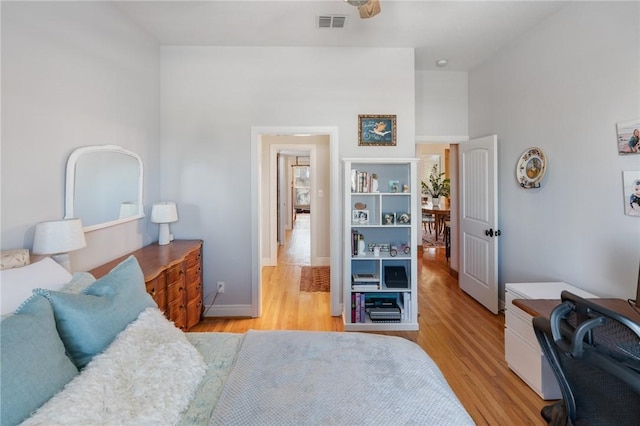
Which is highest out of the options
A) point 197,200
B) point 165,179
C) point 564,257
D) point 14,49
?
point 14,49

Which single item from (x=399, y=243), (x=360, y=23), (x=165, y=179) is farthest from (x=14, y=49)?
(x=399, y=243)

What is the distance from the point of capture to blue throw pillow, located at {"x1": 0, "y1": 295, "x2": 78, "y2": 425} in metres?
0.75

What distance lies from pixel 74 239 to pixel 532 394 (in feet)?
10.0

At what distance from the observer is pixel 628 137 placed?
201 cm

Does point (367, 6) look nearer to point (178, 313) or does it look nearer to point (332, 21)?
point (332, 21)

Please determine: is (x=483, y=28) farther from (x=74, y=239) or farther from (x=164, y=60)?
(x=74, y=239)

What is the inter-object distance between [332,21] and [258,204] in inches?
75.4

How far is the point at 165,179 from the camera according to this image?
3.22 meters

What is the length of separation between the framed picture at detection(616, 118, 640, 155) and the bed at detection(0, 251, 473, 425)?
2052mm

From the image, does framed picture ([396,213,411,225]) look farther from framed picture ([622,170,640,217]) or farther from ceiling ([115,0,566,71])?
ceiling ([115,0,566,71])

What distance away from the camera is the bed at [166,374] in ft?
2.69

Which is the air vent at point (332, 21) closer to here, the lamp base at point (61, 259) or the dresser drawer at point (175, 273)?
the dresser drawer at point (175, 273)

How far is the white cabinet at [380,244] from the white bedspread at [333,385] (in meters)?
1.61

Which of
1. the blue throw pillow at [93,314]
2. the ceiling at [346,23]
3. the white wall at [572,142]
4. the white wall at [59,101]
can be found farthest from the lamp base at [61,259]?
the white wall at [572,142]
